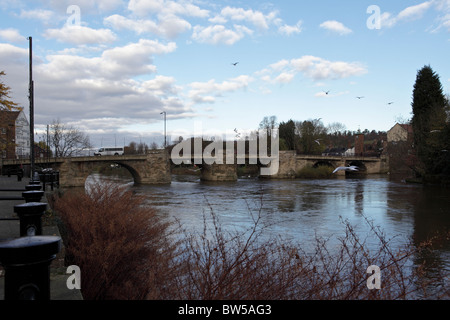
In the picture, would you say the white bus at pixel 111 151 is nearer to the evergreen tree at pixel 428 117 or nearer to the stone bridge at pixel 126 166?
the stone bridge at pixel 126 166

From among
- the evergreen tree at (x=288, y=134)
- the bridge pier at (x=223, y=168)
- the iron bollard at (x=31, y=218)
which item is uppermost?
the evergreen tree at (x=288, y=134)

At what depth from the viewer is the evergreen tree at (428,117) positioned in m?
37.2

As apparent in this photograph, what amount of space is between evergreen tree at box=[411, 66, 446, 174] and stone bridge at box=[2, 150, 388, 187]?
1952 centimetres

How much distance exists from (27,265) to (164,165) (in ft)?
157

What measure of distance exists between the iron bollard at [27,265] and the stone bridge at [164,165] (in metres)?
35.2

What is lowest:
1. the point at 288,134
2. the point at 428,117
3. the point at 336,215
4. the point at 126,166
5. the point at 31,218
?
the point at 336,215

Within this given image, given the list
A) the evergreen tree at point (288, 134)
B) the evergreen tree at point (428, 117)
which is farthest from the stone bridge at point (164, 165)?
the evergreen tree at point (428, 117)

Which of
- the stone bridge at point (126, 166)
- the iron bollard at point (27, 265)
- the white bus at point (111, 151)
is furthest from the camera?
the white bus at point (111, 151)

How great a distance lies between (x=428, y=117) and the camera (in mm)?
44156

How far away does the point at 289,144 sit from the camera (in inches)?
3329

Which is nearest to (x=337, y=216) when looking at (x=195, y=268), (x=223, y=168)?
(x=195, y=268)

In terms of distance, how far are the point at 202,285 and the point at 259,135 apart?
3256 inches

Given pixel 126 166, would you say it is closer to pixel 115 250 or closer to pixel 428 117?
pixel 428 117
